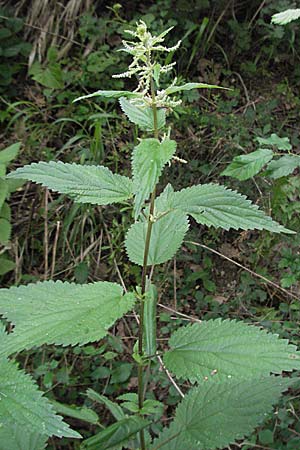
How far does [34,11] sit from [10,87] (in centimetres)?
54

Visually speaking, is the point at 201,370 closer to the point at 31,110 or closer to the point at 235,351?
the point at 235,351

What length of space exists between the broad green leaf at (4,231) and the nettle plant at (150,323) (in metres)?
1.47

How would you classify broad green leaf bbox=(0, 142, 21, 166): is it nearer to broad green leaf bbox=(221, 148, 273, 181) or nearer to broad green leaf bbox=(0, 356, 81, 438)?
broad green leaf bbox=(221, 148, 273, 181)

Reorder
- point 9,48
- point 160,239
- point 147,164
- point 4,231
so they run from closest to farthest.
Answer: point 147,164, point 160,239, point 4,231, point 9,48

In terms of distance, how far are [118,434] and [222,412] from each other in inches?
10.5

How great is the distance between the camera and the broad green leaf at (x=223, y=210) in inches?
44.8

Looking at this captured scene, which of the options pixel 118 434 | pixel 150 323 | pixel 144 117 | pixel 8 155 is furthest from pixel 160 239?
pixel 8 155

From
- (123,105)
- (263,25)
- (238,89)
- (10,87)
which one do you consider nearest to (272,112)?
(238,89)

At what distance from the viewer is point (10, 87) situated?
3627 mm

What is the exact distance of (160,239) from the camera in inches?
57.2

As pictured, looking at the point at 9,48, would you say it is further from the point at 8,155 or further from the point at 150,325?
the point at 150,325

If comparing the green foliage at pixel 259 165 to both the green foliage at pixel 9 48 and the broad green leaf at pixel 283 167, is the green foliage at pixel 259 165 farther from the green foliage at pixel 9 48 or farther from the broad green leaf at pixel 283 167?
the green foliage at pixel 9 48

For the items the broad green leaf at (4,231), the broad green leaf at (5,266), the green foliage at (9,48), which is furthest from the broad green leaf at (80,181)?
the green foliage at (9,48)

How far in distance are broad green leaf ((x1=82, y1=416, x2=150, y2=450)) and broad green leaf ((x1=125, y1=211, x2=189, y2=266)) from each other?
1.31 ft
